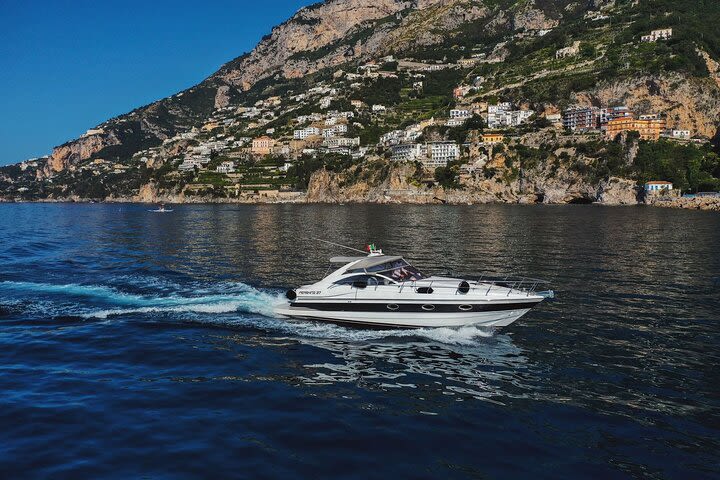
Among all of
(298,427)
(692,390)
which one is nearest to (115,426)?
(298,427)

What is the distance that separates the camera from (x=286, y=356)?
16484 mm

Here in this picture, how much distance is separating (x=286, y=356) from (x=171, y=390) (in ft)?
13.1

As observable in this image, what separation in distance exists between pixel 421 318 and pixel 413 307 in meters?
0.54

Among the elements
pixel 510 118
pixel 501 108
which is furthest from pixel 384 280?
pixel 501 108

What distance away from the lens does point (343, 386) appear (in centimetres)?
1395

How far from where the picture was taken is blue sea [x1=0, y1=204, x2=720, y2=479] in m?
9.89

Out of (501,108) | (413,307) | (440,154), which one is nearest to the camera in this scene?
(413,307)

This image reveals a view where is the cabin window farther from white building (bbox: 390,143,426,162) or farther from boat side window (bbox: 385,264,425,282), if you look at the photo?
white building (bbox: 390,143,426,162)

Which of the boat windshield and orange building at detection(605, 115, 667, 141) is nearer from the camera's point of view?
the boat windshield

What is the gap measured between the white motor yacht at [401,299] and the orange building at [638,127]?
14463cm

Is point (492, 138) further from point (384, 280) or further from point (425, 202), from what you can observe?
point (384, 280)

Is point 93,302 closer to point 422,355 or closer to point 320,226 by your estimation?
point 422,355

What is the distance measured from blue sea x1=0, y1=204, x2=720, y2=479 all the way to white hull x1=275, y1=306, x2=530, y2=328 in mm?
399

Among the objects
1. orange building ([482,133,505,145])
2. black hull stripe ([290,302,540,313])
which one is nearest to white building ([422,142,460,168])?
orange building ([482,133,505,145])
